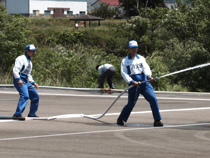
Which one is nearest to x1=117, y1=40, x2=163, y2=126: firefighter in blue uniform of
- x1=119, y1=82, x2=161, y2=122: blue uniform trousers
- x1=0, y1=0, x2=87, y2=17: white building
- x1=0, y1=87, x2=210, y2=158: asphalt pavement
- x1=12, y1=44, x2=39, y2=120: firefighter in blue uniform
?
x1=119, y1=82, x2=161, y2=122: blue uniform trousers

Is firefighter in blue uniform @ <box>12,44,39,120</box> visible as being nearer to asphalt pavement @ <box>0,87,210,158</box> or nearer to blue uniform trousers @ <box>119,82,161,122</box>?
asphalt pavement @ <box>0,87,210,158</box>

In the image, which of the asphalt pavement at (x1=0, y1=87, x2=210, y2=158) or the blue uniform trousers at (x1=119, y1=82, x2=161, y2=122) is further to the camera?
the blue uniform trousers at (x1=119, y1=82, x2=161, y2=122)

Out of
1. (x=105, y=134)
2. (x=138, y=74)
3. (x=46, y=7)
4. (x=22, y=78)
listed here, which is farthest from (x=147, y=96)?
A: (x=46, y=7)

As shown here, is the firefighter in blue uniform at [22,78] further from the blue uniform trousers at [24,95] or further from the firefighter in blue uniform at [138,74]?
the firefighter in blue uniform at [138,74]

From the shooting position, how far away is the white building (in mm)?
88137

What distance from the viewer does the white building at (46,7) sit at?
8814 cm

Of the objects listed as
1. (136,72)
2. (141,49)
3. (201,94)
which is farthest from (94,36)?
(136,72)

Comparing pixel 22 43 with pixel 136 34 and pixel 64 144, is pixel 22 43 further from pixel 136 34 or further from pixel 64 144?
pixel 64 144

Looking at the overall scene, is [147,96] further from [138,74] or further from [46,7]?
[46,7]

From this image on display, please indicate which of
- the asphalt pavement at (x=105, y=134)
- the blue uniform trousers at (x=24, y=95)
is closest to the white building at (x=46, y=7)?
the asphalt pavement at (x=105, y=134)

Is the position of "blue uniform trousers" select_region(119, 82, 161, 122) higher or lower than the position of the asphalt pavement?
higher

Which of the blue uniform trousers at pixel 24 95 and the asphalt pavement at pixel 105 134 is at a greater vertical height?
the blue uniform trousers at pixel 24 95

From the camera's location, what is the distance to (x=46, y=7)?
9150 centimetres

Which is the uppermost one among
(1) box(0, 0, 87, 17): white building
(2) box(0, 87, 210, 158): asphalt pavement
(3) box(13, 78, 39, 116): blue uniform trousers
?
(1) box(0, 0, 87, 17): white building
